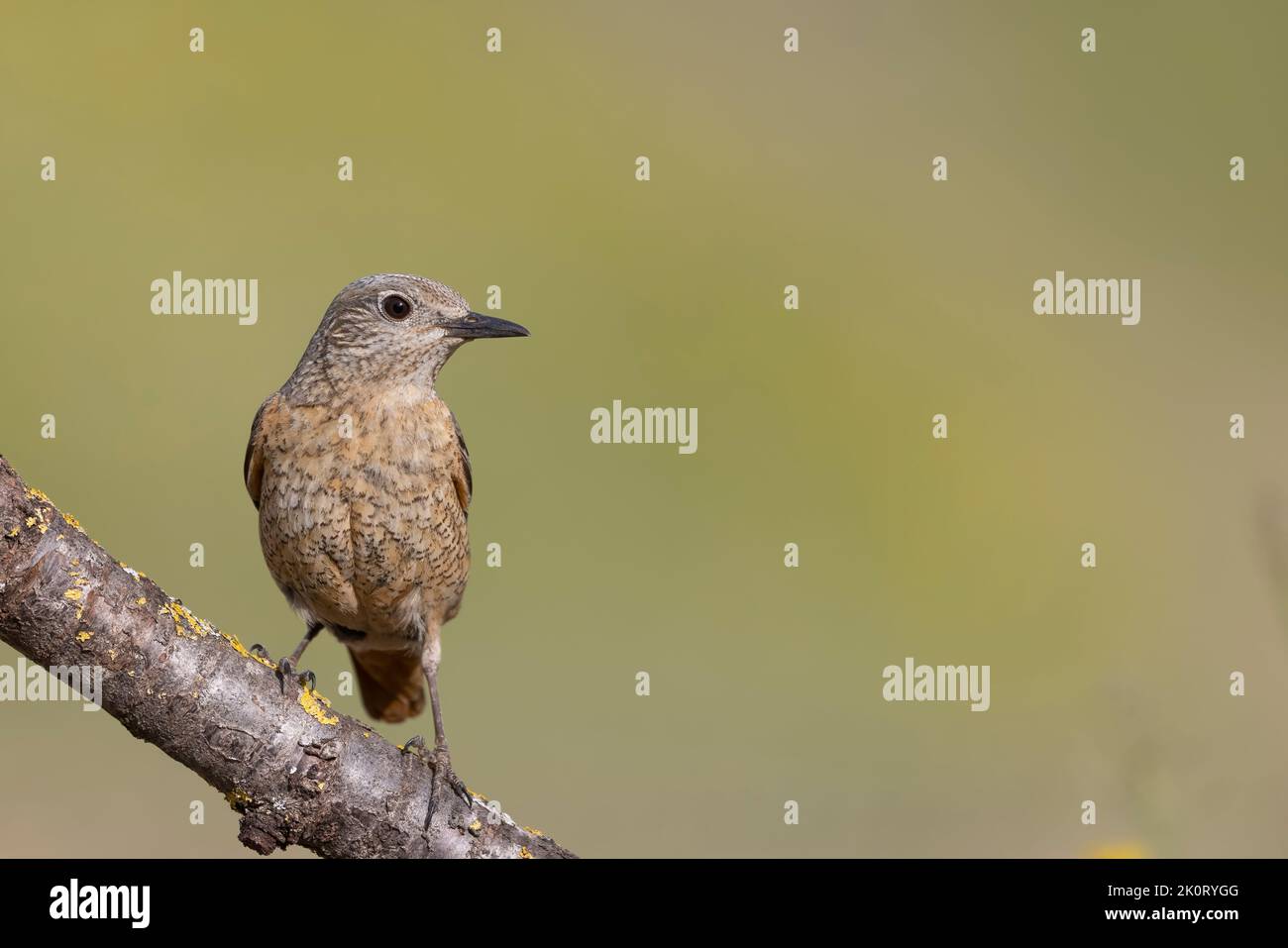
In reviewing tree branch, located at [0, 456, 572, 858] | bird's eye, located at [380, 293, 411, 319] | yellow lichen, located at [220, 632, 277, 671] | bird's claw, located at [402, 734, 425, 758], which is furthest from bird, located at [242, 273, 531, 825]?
yellow lichen, located at [220, 632, 277, 671]

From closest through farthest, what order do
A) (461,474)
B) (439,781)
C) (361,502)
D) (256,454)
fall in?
(439,781) → (361,502) → (256,454) → (461,474)

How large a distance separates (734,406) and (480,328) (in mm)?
13719

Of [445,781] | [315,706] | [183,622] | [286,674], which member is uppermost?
[183,622]

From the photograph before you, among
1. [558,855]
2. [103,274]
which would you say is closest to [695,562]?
[103,274]

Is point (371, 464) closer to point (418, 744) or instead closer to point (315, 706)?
point (418, 744)

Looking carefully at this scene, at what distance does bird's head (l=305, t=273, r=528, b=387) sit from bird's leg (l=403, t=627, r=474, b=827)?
1.31 metres

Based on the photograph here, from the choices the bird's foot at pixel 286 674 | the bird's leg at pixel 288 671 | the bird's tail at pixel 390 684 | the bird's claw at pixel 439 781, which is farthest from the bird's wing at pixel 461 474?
the bird's claw at pixel 439 781

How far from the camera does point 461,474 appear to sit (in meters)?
7.00

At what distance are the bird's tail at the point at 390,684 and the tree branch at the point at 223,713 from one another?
7.43ft

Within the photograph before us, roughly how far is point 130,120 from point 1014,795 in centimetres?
1833

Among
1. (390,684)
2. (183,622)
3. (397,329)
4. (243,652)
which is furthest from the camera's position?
(390,684)

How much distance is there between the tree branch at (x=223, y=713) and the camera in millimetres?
4492

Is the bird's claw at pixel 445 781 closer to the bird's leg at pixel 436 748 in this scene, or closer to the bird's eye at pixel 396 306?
the bird's leg at pixel 436 748

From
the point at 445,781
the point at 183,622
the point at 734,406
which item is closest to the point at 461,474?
the point at 445,781
